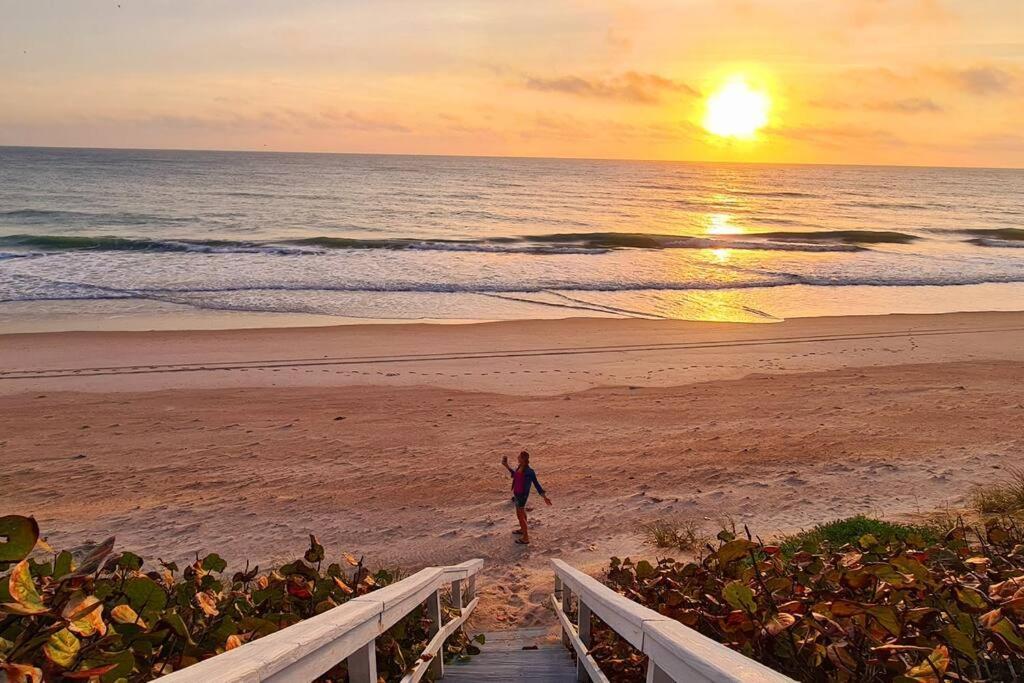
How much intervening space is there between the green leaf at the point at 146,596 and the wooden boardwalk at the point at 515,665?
5.86 ft

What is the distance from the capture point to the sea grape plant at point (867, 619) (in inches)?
77.9

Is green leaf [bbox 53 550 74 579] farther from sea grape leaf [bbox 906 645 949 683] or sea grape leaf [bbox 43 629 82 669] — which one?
sea grape leaf [bbox 906 645 949 683]

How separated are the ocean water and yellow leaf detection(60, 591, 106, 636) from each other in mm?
17953

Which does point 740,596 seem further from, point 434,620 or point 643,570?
point 434,620

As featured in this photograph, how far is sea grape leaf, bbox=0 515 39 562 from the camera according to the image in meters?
1.74

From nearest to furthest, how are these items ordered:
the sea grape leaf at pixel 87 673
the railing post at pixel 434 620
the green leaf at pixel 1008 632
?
the sea grape leaf at pixel 87 673
the green leaf at pixel 1008 632
the railing post at pixel 434 620

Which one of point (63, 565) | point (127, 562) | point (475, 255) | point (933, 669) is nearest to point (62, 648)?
point (63, 565)

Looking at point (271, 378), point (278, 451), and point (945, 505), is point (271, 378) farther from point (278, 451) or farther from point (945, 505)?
point (945, 505)

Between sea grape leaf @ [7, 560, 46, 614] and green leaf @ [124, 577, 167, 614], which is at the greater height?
sea grape leaf @ [7, 560, 46, 614]

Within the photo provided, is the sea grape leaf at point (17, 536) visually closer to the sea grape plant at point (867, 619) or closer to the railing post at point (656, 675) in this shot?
the railing post at point (656, 675)

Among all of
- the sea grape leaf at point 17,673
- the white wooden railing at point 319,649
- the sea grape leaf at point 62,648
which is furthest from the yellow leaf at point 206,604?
the sea grape leaf at point 17,673

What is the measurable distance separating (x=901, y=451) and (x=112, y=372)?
1417 cm

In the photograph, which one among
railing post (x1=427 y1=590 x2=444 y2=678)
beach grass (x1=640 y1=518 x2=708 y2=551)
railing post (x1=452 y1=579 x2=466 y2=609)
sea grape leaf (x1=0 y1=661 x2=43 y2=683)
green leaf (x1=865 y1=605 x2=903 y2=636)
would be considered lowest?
beach grass (x1=640 y1=518 x2=708 y2=551)

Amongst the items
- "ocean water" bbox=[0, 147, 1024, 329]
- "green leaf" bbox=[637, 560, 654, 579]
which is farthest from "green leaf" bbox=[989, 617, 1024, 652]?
"ocean water" bbox=[0, 147, 1024, 329]
